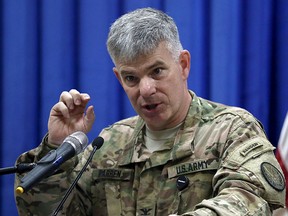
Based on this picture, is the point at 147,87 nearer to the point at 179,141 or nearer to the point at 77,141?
the point at 179,141

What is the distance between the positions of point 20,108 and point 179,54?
94cm

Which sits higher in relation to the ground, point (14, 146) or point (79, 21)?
point (79, 21)

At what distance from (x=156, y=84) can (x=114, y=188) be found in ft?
1.09

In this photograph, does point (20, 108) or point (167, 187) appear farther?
point (20, 108)

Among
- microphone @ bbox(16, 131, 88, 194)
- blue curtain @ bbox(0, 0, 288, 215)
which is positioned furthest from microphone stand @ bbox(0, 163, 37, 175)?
blue curtain @ bbox(0, 0, 288, 215)

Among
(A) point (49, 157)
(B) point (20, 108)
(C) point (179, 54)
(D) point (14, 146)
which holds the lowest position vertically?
(D) point (14, 146)

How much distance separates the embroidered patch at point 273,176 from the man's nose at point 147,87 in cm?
35

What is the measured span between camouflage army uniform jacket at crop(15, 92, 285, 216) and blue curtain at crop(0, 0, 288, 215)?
500mm

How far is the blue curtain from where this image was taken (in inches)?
82.3

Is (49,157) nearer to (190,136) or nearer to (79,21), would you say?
(190,136)

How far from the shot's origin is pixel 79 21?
227 centimetres

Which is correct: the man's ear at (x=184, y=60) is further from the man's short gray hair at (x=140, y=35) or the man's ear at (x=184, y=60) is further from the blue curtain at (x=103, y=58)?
the blue curtain at (x=103, y=58)

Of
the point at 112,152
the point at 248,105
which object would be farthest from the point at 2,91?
the point at 248,105

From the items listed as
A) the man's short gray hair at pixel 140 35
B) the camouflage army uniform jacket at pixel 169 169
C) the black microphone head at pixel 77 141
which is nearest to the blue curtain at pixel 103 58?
the camouflage army uniform jacket at pixel 169 169
